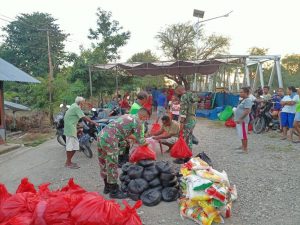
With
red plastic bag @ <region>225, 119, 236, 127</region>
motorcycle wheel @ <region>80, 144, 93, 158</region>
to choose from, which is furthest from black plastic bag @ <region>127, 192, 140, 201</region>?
red plastic bag @ <region>225, 119, 236, 127</region>

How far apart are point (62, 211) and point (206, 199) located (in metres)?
1.92

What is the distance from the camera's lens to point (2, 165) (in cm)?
810

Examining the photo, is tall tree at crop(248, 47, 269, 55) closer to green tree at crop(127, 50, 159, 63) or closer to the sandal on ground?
green tree at crop(127, 50, 159, 63)

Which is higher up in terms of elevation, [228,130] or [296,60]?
[296,60]

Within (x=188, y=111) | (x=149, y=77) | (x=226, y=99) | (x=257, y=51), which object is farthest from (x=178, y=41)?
(x=188, y=111)

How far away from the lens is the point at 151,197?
16.0ft

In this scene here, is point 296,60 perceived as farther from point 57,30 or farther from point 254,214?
point 254,214

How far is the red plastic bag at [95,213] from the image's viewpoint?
297 centimetres

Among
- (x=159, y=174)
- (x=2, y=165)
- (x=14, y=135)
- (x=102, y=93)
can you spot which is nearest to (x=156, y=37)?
(x=102, y=93)

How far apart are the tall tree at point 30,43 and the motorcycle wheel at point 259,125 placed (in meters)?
30.9

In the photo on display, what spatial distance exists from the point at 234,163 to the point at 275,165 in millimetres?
837

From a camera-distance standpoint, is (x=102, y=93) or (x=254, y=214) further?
(x=102, y=93)

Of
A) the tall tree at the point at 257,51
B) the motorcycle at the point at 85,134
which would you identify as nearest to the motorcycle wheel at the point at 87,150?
the motorcycle at the point at 85,134

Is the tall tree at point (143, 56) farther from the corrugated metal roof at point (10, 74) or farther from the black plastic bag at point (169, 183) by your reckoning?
the black plastic bag at point (169, 183)
